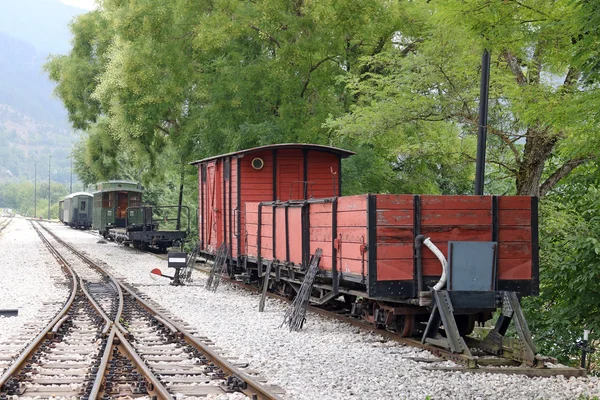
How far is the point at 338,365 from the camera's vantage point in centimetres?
837

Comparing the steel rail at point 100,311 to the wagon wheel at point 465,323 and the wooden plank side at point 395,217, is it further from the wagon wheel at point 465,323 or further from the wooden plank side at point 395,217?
the wagon wheel at point 465,323

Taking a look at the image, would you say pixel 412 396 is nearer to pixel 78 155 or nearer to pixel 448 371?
pixel 448 371

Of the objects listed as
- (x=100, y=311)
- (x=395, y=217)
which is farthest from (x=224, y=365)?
(x=100, y=311)

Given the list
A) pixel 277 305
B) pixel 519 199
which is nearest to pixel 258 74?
pixel 277 305

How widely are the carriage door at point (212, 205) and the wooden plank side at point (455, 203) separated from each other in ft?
33.9

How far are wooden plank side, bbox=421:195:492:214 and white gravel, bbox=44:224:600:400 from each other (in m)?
1.85

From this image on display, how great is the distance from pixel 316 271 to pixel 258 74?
46.7 ft

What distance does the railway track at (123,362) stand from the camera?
6.96m

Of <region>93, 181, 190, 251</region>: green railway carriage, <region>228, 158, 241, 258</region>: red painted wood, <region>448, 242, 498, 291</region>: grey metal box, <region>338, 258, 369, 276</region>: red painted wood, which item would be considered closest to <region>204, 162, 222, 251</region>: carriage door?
<region>228, 158, 241, 258</region>: red painted wood

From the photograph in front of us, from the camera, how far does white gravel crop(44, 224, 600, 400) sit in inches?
281

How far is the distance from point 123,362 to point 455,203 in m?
4.56

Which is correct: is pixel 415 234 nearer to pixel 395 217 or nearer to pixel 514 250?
pixel 395 217

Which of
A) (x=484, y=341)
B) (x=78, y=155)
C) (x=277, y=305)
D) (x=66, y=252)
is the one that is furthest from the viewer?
(x=78, y=155)

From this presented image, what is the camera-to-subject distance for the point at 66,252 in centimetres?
3203
